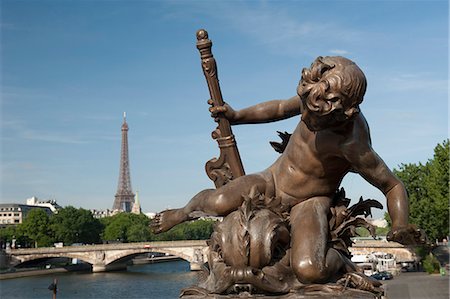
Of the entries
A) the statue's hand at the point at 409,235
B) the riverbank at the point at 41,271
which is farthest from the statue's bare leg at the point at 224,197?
the riverbank at the point at 41,271

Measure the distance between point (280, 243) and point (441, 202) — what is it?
2713cm

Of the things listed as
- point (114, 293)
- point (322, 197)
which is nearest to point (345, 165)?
point (322, 197)

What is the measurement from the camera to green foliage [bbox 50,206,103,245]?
2499 inches

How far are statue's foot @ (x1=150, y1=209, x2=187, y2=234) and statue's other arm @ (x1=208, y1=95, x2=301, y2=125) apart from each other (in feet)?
3.23

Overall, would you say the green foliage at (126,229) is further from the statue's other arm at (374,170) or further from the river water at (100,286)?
the statue's other arm at (374,170)

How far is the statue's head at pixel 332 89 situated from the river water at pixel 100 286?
81.3 ft

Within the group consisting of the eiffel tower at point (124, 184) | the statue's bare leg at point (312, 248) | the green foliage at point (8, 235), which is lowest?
the green foliage at point (8, 235)

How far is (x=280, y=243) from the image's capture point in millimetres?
4555

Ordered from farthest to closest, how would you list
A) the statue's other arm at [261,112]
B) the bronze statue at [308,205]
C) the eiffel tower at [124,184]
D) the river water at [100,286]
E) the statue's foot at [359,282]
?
1. the eiffel tower at [124,184]
2. the river water at [100,286]
3. the statue's other arm at [261,112]
4. the statue's foot at [359,282]
5. the bronze statue at [308,205]

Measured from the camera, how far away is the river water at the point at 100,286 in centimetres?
3259

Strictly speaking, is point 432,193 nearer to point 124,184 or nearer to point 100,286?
point 100,286

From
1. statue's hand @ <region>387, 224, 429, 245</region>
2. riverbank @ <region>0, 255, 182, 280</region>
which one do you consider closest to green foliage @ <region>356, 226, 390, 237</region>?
statue's hand @ <region>387, 224, 429, 245</region>

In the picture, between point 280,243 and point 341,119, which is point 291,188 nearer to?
point 280,243

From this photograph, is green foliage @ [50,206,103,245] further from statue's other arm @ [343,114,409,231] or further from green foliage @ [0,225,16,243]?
statue's other arm @ [343,114,409,231]
